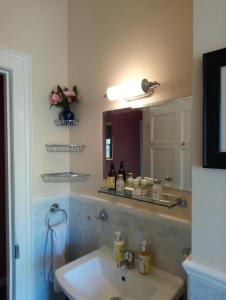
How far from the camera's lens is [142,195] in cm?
129

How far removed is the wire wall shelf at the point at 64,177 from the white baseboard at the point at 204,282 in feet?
3.44

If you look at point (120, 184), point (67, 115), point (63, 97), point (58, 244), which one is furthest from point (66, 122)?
point (58, 244)

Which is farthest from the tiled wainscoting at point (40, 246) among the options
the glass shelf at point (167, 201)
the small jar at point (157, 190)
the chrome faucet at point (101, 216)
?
the small jar at point (157, 190)

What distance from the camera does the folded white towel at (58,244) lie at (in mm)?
1718

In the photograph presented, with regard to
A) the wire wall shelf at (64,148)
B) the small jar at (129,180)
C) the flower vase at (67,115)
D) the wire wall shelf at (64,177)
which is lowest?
the wire wall shelf at (64,177)

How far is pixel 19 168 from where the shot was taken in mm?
1552

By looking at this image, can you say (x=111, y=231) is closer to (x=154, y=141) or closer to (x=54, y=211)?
(x=54, y=211)

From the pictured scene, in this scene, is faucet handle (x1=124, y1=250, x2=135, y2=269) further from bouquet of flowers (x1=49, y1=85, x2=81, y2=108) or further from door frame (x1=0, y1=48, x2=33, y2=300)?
bouquet of flowers (x1=49, y1=85, x2=81, y2=108)

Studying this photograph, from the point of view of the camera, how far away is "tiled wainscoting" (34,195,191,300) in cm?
121

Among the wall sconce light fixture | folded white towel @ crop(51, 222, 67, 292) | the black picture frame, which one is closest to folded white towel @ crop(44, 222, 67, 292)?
folded white towel @ crop(51, 222, 67, 292)

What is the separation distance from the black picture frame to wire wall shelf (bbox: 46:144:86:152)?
1.11 meters

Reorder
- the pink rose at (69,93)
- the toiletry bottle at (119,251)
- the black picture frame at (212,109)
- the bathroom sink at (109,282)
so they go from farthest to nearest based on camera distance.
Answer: the pink rose at (69,93) < the toiletry bottle at (119,251) < the bathroom sink at (109,282) < the black picture frame at (212,109)

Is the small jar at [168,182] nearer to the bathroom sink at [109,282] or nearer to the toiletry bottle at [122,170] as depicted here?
the toiletry bottle at [122,170]

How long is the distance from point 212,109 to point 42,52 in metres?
1.40
